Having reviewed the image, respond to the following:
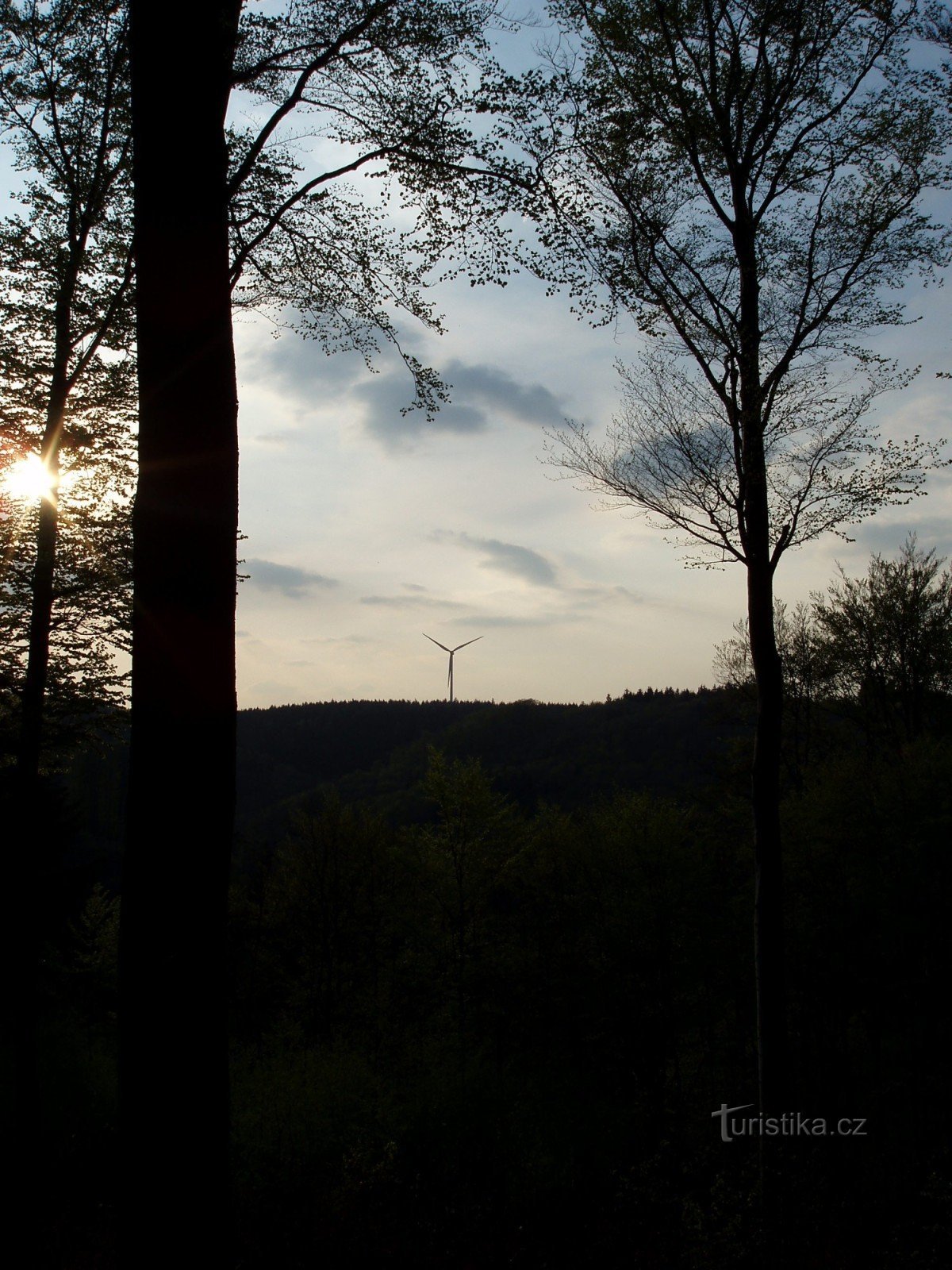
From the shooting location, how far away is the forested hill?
264ft

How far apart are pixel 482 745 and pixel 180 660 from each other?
10442cm

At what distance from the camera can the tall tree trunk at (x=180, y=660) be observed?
10.4ft

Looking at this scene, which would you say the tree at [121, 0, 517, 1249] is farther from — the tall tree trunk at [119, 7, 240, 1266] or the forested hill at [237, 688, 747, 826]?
the forested hill at [237, 688, 747, 826]

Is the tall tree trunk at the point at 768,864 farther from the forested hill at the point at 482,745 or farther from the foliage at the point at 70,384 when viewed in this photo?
the forested hill at the point at 482,745

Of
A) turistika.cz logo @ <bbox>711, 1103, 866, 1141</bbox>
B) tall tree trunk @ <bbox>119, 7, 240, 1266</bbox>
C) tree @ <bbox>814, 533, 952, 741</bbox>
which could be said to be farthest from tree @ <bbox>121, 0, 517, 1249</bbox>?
tree @ <bbox>814, 533, 952, 741</bbox>

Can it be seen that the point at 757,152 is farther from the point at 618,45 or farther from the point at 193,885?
the point at 193,885

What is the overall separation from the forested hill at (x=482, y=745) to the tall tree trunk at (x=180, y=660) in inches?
1937

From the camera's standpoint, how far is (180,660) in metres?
3.51

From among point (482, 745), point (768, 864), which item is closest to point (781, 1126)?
point (768, 864)

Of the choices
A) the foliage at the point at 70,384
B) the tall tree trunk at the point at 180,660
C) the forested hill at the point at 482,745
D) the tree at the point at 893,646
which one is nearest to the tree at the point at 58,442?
the foliage at the point at 70,384

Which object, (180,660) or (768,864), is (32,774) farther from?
(768,864)

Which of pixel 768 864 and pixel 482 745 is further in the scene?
pixel 482 745

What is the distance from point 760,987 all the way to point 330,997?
23.6 m

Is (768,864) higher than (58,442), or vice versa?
(58,442)
